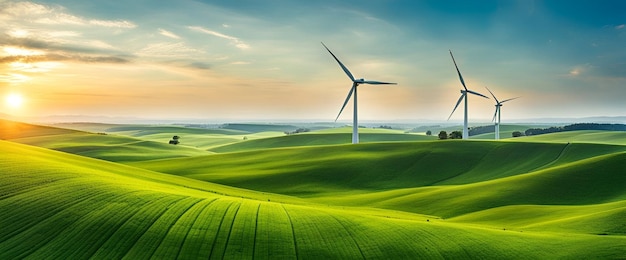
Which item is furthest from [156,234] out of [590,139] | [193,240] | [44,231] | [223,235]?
[590,139]

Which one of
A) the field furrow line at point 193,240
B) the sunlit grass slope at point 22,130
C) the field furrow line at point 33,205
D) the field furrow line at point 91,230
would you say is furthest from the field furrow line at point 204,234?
the sunlit grass slope at point 22,130

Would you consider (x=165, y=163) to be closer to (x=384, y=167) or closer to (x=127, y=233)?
(x=384, y=167)

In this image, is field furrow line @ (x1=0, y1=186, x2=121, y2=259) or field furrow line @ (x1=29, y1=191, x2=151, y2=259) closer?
field furrow line @ (x1=29, y1=191, x2=151, y2=259)

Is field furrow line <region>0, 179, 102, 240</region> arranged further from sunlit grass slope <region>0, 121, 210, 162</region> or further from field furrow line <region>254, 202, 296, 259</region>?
sunlit grass slope <region>0, 121, 210, 162</region>

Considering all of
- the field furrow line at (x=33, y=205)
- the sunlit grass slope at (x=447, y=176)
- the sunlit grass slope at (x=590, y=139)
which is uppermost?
the sunlit grass slope at (x=590, y=139)

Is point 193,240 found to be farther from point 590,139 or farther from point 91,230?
point 590,139

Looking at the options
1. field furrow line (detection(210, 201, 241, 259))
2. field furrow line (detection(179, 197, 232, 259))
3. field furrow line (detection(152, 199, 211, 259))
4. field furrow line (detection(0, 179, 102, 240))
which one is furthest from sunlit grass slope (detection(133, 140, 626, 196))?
field furrow line (detection(152, 199, 211, 259))

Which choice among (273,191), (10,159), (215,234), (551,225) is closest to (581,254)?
(551,225)

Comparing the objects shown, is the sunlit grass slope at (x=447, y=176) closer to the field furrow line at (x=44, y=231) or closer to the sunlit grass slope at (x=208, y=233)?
the sunlit grass slope at (x=208, y=233)
